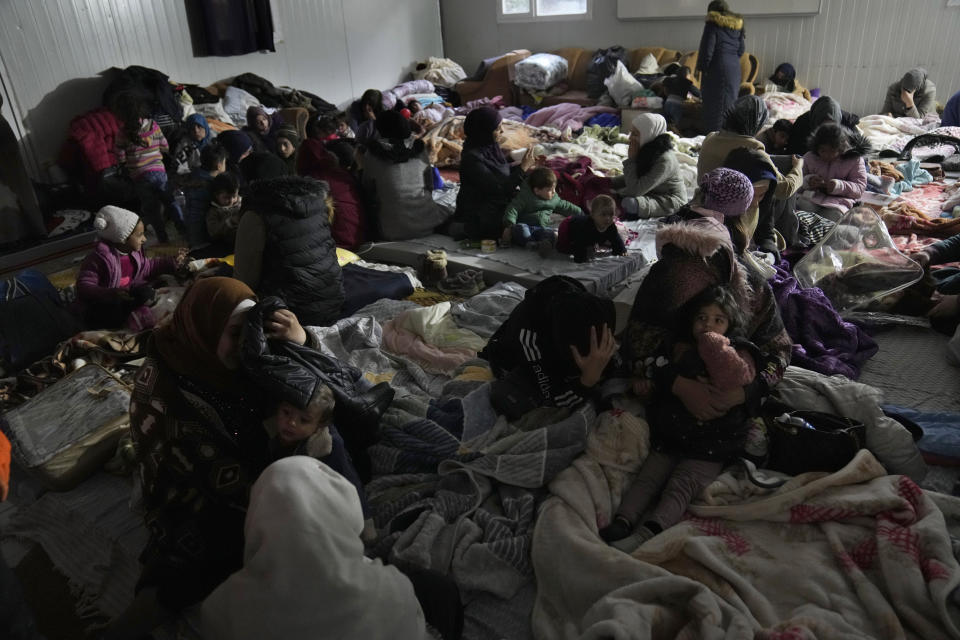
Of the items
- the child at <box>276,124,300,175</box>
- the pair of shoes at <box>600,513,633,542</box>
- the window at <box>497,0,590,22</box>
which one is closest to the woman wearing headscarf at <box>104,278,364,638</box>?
the pair of shoes at <box>600,513,633,542</box>

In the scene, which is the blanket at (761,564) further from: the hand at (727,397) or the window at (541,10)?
the window at (541,10)

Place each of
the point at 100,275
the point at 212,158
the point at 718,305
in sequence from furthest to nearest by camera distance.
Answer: the point at 212,158, the point at 100,275, the point at 718,305

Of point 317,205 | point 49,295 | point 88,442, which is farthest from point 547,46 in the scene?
point 88,442

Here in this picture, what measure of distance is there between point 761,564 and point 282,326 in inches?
53.5

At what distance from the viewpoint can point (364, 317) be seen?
308cm

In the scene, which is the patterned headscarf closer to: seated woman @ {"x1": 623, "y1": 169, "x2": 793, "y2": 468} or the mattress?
seated woman @ {"x1": 623, "y1": 169, "x2": 793, "y2": 468}

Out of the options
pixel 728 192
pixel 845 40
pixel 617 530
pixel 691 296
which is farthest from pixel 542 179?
pixel 845 40

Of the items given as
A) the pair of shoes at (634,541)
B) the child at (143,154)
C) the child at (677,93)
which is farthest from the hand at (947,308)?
the child at (143,154)

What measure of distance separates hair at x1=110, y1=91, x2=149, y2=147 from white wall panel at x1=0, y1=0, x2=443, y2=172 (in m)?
1.24

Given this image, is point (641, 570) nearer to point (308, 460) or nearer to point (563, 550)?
point (563, 550)

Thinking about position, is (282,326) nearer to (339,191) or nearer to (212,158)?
(339,191)

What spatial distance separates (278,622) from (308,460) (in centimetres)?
30

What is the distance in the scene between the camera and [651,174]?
4141 millimetres

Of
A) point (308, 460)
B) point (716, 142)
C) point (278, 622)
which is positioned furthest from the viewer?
point (716, 142)
